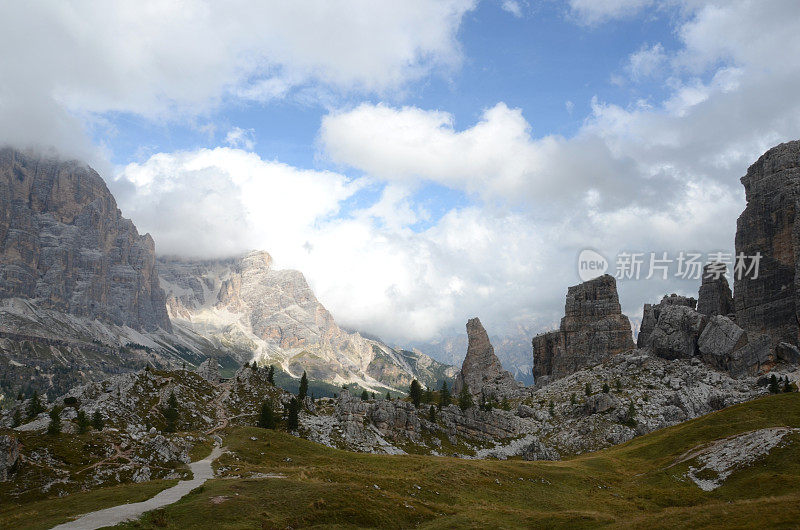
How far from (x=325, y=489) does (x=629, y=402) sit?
12621 centimetres

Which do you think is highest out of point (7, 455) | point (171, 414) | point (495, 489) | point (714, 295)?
point (714, 295)

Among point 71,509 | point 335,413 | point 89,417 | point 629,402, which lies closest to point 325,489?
point 71,509

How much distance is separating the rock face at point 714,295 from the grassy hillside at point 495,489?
97.6 meters

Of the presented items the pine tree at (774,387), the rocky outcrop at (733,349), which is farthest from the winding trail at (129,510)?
the rocky outcrop at (733,349)

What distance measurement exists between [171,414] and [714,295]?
665ft

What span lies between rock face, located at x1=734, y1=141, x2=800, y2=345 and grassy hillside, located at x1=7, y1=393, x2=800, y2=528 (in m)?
75.4

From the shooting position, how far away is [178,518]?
41594 millimetres

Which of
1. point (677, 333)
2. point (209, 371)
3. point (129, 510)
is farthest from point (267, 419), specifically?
point (677, 333)

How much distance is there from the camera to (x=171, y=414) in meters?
109

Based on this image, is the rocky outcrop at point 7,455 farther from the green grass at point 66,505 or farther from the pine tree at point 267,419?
the pine tree at point 267,419

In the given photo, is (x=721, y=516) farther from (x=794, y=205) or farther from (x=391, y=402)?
(x=794, y=205)

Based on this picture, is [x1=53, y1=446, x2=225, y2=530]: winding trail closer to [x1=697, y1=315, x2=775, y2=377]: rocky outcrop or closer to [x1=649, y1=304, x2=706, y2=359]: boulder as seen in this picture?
[x1=697, y1=315, x2=775, y2=377]: rocky outcrop

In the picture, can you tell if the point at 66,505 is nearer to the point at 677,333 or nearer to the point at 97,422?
the point at 97,422

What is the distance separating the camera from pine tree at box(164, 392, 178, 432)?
332 feet
